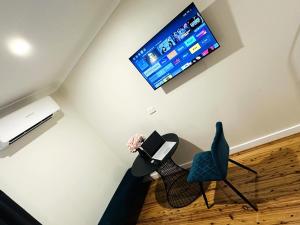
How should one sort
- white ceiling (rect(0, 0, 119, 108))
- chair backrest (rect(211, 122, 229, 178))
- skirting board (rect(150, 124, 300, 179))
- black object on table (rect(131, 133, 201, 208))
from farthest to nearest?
black object on table (rect(131, 133, 201, 208)) → skirting board (rect(150, 124, 300, 179)) → chair backrest (rect(211, 122, 229, 178)) → white ceiling (rect(0, 0, 119, 108))

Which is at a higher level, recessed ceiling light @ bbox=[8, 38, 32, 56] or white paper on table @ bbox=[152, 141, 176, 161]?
recessed ceiling light @ bbox=[8, 38, 32, 56]

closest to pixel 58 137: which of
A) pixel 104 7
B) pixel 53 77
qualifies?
pixel 53 77

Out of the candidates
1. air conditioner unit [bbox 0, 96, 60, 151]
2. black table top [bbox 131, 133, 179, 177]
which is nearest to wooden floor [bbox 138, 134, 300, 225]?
black table top [bbox 131, 133, 179, 177]

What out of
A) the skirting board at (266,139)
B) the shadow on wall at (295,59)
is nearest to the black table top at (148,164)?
the skirting board at (266,139)

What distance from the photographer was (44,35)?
6.42 ft

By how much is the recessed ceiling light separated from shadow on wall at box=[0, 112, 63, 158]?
3.49 feet

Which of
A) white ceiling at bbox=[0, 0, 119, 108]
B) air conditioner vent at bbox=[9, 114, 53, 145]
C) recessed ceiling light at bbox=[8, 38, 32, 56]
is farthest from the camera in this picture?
air conditioner vent at bbox=[9, 114, 53, 145]

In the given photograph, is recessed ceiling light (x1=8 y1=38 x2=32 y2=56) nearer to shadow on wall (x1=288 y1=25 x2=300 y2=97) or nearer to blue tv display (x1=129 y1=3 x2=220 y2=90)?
blue tv display (x1=129 y1=3 x2=220 y2=90)

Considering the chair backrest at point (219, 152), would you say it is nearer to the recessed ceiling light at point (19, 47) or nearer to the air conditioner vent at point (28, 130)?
the recessed ceiling light at point (19, 47)

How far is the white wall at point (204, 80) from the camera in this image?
7.51 feet

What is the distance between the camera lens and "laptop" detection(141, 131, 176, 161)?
2.87 metres

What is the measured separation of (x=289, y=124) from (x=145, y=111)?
1.76 meters

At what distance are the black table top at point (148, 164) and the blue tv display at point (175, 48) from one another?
0.72 m

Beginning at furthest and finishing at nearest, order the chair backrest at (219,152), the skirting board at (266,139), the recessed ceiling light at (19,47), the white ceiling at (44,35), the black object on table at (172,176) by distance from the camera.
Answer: the black object on table at (172,176)
the skirting board at (266,139)
the chair backrest at (219,152)
the recessed ceiling light at (19,47)
the white ceiling at (44,35)
